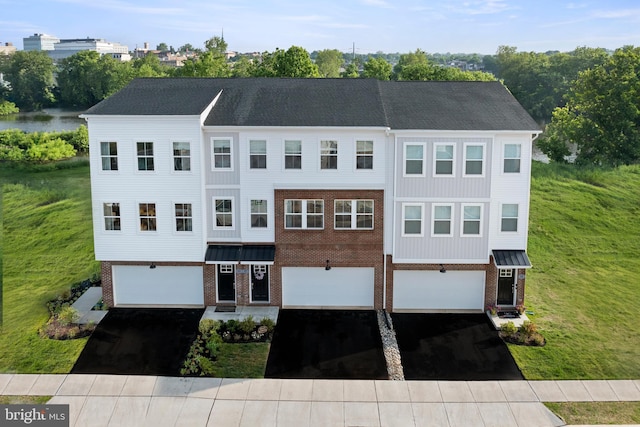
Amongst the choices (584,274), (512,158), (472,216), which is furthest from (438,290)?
(584,274)

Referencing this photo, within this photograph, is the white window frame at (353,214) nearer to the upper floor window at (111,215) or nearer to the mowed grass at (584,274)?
the mowed grass at (584,274)

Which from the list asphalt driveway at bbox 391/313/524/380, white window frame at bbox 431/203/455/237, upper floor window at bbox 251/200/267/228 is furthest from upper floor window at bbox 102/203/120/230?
white window frame at bbox 431/203/455/237

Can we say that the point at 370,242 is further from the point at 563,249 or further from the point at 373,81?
the point at 563,249

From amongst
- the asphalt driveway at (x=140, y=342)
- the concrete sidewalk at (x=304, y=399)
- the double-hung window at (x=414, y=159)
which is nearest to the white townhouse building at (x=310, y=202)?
the double-hung window at (x=414, y=159)

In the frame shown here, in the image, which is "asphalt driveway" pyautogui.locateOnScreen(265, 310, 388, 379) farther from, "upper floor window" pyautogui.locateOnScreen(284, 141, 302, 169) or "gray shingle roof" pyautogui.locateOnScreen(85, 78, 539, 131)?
"gray shingle roof" pyautogui.locateOnScreen(85, 78, 539, 131)

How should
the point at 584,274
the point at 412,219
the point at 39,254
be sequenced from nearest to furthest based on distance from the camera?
the point at 412,219
the point at 584,274
the point at 39,254

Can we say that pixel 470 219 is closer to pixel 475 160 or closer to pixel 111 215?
pixel 475 160
